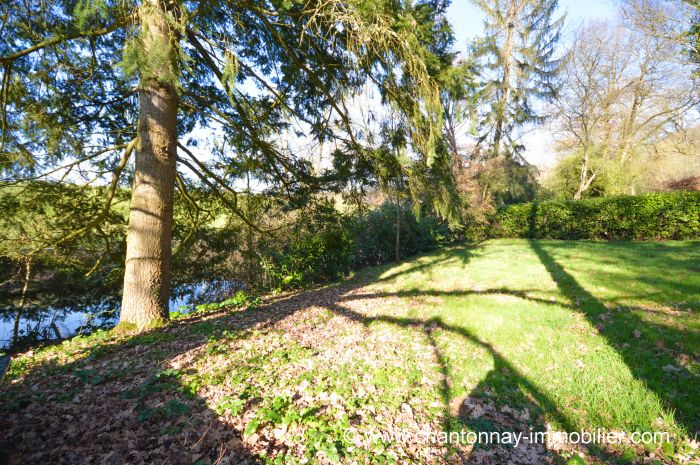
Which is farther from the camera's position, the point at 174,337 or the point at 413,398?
the point at 174,337

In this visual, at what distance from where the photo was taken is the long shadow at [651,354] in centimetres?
262

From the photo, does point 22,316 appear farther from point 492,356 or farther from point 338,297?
point 492,356

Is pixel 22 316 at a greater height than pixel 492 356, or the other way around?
pixel 492 356

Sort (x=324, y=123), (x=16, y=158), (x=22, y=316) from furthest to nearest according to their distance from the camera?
(x=22, y=316) → (x=324, y=123) → (x=16, y=158)

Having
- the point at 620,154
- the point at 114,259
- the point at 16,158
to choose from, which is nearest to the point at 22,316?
the point at 114,259

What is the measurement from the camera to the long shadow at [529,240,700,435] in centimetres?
262

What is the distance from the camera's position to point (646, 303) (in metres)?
4.59

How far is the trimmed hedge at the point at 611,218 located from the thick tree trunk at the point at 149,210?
15400mm

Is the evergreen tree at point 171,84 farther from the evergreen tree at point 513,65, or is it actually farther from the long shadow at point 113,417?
the evergreen tree at point 513,65

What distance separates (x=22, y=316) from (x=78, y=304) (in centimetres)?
126

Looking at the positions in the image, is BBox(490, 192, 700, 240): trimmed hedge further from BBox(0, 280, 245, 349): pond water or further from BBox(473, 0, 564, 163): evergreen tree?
BBox(0, 280, 245, 349): pond water

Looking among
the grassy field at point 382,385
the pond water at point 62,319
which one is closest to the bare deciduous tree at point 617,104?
Result: the grassy field at point 382,385

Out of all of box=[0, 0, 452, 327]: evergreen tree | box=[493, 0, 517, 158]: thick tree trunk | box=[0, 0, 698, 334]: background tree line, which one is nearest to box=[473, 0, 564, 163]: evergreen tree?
box=[493, 0, 517, 158]: thick tree trunk

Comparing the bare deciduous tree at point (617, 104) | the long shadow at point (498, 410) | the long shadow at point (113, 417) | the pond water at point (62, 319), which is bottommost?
the pond water at point (62, 319)
